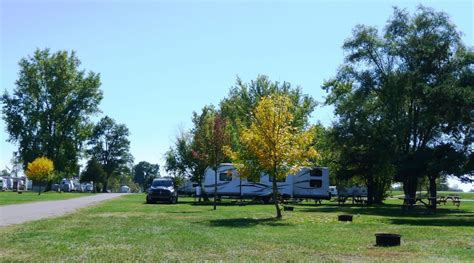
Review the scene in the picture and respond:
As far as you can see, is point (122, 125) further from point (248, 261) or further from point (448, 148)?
point (248, 261)

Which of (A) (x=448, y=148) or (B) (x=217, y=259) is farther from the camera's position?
(A) (x=448, y=148)

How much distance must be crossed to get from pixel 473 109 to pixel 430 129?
1048cm

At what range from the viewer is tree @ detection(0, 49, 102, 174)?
72.4 m

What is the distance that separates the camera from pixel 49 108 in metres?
73.4

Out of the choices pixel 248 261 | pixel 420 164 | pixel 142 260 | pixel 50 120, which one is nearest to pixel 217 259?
pixel 248 261

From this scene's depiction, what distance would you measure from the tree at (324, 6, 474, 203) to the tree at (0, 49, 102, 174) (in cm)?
4320

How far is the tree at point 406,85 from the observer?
113 feet

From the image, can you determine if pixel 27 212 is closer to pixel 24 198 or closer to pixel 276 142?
pixel 276 142

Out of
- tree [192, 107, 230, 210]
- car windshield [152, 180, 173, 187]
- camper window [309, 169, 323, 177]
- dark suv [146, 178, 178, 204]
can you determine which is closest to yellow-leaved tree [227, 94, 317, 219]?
tree [192, 107, 230, 210]

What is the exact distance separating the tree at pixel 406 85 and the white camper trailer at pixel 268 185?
16.7ft

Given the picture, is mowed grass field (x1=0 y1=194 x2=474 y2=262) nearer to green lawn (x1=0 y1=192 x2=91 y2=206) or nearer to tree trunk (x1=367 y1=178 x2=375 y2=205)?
green lawn (x1=0 y1=192 x2=91 y2=206)

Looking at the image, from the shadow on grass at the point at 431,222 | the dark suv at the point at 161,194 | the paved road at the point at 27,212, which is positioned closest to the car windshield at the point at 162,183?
the dark suv at the point at 161,194

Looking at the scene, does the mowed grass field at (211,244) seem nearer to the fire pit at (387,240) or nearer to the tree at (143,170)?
the fire pit at (387,240)

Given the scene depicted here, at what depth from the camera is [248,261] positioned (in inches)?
400
